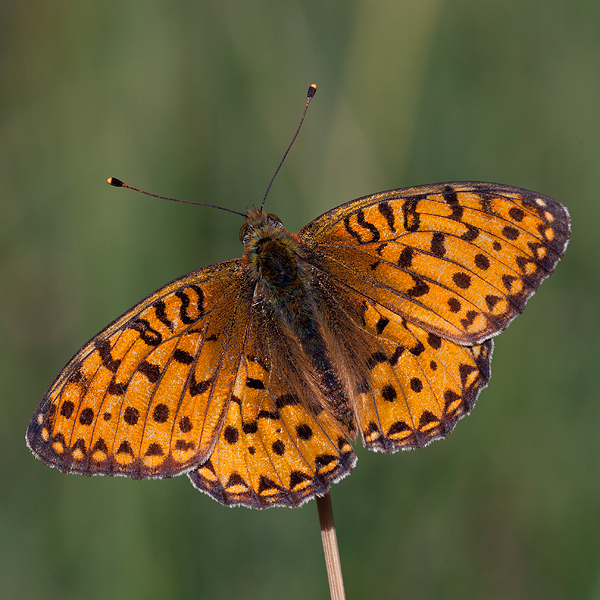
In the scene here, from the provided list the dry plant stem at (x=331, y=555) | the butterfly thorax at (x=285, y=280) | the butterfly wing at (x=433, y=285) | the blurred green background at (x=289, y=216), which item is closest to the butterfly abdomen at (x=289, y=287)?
the butterfly thorax at (x=285, y=280)

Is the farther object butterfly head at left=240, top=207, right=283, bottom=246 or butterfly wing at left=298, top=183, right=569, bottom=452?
butterfly head at left=240, top=207, right=283, bottom=246

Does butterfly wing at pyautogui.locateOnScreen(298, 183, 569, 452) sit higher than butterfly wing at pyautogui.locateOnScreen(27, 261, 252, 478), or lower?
higher

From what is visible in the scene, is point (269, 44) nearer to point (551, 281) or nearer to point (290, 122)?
point (290, 122)

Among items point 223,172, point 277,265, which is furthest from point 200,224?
point 277,265

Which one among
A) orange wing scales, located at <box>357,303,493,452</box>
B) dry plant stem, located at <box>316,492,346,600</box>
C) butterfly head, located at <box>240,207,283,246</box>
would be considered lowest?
dry plant stem, located at <box>316,492,346,600</box>

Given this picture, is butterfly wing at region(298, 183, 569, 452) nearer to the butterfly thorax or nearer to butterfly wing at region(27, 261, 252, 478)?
the butterfly thorax

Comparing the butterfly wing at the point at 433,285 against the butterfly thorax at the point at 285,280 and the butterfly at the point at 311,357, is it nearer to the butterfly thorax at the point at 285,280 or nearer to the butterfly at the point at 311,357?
the butterfly at the point at 311,357

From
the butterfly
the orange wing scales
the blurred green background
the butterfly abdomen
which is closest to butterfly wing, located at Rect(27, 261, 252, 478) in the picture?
the butterfly
